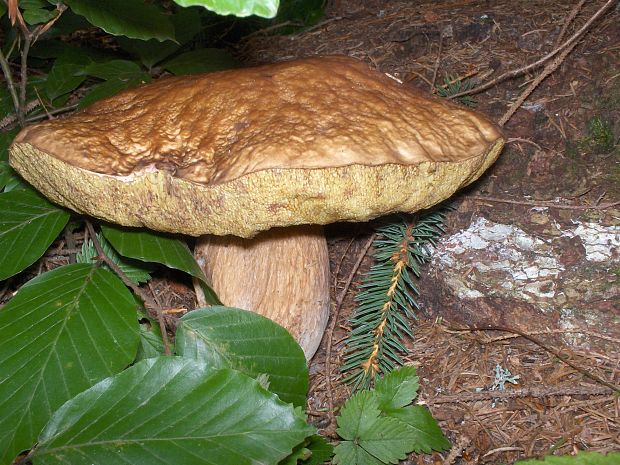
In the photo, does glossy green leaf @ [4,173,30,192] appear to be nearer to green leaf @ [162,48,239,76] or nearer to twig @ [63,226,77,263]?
twig @ [63,226,77,263]

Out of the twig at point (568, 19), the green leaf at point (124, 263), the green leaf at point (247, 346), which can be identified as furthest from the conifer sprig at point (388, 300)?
the twig at point (568, 19)

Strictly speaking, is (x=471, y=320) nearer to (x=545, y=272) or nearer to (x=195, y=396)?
(x=545, y=272)

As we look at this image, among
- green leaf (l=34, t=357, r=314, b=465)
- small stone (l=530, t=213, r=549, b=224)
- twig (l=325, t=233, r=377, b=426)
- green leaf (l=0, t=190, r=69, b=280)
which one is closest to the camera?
green leaf (l=34, t=357, r=314, b=465)

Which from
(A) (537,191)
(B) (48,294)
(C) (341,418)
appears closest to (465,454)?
(C) (341,418)

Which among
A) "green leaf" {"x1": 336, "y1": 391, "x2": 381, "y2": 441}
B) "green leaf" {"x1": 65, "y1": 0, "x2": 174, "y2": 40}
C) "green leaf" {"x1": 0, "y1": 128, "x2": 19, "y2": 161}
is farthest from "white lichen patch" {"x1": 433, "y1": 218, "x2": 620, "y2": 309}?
"green leaf" {"x1": 0, "y1": 128, "x2": 19, "y2": 161}

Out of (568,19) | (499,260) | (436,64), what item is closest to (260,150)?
(499,260)

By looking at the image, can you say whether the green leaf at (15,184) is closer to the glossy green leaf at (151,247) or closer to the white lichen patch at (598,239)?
the glossy green leaf at (151,247)
